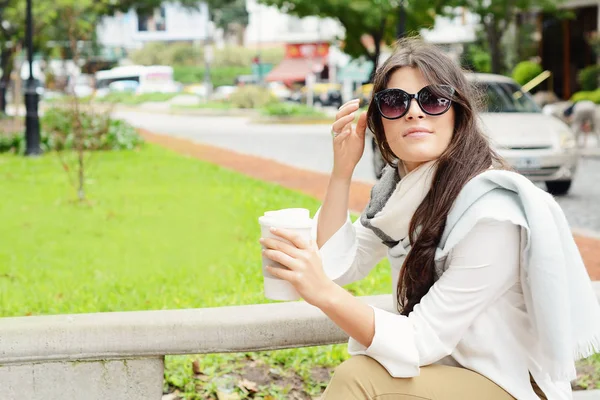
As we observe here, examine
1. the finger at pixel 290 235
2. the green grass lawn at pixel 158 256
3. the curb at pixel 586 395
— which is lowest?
the green grass lawn at pixel 158 256

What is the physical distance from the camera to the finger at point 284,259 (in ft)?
6.11

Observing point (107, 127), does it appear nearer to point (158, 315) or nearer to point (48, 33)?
point (158, 315)

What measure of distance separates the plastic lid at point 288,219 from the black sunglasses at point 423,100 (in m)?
0.41

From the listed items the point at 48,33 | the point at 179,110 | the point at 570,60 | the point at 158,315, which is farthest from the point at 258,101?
the point at 158,315

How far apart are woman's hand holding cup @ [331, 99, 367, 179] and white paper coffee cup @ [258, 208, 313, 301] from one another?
531mm

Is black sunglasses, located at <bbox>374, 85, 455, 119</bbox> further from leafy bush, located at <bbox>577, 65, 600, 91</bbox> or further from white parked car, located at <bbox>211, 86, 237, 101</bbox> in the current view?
white parked car, located at <bbox>211, 86, 237, 101</bbox>

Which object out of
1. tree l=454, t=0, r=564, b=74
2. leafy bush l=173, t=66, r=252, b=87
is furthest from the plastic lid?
leafy bush l=173, t=66, r=252, b=87

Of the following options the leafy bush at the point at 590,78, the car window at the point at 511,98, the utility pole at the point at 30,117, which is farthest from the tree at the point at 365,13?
the car window at the point at 511,98

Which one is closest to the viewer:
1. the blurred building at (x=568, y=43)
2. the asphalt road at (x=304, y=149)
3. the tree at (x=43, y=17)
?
the asphalt road at (x=304, y=149)

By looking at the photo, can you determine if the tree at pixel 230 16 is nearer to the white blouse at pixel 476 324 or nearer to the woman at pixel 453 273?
the woman at pixel 453 273

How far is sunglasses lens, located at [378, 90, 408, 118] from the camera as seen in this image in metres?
2.15

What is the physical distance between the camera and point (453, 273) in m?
2.03

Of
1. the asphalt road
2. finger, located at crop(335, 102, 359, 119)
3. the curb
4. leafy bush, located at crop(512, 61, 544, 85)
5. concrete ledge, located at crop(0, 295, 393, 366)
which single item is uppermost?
leafy bush, located at crop(512, 61, 544, 85)

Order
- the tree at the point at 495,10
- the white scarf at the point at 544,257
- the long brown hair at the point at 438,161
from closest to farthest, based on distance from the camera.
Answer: the white scarf at the point at 544,257 → the long brown hair at the point at 438,161 → the tree at the point at 495,10
